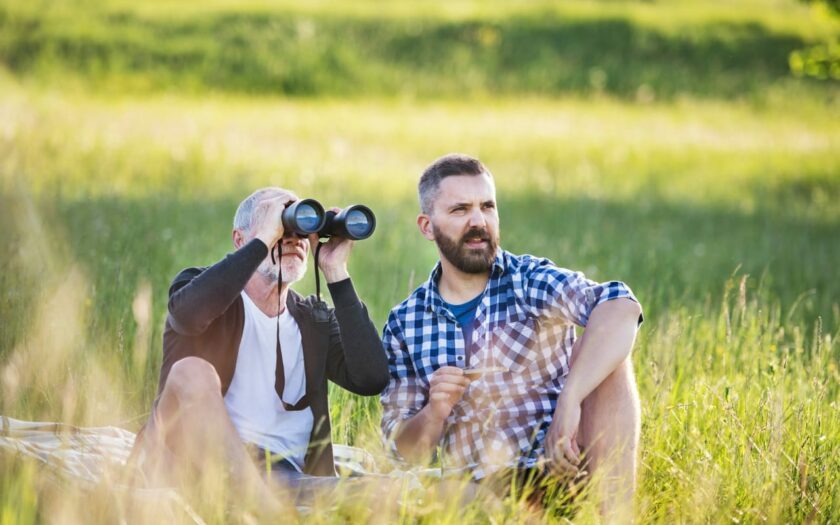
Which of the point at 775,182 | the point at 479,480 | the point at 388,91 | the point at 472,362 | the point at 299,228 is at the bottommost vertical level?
the point at 479,480

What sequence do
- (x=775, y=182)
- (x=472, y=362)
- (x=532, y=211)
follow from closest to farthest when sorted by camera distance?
(x=472, y=362), (x=532, y=211), (x=775, y=182)

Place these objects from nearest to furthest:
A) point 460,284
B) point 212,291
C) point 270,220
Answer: point 212,291 → point 270,220 → point 460,284

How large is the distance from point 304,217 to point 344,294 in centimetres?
37

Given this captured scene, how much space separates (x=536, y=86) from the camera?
26625 mm

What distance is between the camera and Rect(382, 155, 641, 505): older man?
4367 mm

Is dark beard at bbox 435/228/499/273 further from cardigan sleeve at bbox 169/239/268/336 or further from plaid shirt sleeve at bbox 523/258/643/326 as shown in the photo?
cardigan sleeve at bbox 169/239/268/336

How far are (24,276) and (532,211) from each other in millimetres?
6805

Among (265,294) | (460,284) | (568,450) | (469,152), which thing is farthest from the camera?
(469,152)

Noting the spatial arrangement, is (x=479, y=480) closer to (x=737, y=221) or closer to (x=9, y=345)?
(x=9, y=345)

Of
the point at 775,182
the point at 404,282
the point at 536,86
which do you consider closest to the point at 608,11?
the point at 536,86

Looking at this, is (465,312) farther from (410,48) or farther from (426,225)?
(410,48)

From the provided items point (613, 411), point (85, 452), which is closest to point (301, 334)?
point (85, 452)

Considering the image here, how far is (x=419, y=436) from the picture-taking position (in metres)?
4.53

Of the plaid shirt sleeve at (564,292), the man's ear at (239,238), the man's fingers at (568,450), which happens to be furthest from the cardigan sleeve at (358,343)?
the man's fingers at (568,450)
